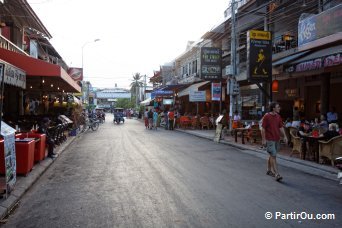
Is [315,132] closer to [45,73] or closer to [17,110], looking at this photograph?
[45,73]

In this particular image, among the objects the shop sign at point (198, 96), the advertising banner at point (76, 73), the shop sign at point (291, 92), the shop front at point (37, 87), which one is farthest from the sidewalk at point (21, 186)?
the advertising banner at point (76, 73)

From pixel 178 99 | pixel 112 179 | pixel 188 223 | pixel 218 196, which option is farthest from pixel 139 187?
pixel 178 99

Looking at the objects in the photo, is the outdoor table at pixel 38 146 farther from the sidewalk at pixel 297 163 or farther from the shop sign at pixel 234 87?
the shop sign at pixel 234 87

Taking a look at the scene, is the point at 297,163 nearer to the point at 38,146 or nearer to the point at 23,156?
the point at 38,146

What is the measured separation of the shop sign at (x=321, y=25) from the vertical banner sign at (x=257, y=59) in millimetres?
1879

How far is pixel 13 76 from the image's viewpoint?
12477mm

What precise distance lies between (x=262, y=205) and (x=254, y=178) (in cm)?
277

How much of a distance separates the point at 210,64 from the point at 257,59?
864cm

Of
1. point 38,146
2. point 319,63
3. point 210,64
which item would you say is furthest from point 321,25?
point 38,146

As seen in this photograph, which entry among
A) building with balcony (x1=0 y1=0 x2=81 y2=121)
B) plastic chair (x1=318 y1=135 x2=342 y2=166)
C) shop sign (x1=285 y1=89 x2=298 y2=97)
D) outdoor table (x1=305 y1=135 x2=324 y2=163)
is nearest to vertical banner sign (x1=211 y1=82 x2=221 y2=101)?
shop sign (x1=285 y1=89 x2=298 y2=97)

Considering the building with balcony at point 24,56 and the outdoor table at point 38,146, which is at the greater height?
the building with balcony at point 24,56

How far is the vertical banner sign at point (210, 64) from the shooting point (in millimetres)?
26438

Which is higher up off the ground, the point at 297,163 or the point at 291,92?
the point at 291,92

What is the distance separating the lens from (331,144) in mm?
11102
